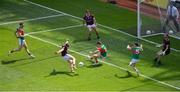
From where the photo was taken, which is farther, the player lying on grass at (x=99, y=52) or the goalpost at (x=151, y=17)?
the goalpost at (x=151, y=17)

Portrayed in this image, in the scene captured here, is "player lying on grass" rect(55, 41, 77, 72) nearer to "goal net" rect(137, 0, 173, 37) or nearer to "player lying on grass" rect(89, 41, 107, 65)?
"player lying on grass" rect(89, 41, 107, 65)

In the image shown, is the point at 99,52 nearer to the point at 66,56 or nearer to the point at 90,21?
the point at 66,56

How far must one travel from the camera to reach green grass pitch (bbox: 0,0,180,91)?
1100 inches

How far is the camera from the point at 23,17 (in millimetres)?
39781

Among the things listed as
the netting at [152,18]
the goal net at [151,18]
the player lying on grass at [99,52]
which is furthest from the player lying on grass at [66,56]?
the netting at [152,18]

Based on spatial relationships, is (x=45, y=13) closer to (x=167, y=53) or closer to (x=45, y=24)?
(x=45, y=24)

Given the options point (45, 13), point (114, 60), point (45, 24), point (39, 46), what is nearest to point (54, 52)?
point (39, 46)

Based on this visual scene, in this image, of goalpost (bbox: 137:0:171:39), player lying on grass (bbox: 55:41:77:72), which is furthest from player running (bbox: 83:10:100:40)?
player lying on grass (bbox: 55:41:77:72)

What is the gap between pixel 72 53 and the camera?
32719 millimetres

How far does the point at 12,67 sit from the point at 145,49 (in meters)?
8.63

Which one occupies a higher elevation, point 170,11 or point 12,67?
point 170,11

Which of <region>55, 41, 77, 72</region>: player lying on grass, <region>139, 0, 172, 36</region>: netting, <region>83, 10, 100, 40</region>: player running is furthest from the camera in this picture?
<region>139, 0, 172, 36</region>: netting

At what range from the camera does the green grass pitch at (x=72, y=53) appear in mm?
27938

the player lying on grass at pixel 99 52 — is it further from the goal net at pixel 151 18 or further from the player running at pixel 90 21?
the goal net at pixel 151 18
